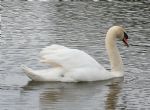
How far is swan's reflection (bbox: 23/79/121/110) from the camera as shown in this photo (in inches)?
476

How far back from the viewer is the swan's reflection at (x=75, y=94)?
12.1 metres

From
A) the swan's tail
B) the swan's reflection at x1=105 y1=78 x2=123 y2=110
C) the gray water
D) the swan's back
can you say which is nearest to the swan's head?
the gray water

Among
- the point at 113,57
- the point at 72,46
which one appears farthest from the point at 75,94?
the point at 72,46

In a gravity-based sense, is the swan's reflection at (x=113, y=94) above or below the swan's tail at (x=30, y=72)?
below

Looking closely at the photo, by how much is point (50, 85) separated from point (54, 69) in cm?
42

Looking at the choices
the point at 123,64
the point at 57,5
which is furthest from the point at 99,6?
the point at 123,64

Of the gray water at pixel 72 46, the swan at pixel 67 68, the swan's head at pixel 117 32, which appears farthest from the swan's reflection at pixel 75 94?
the swan's head at pixel 117 32

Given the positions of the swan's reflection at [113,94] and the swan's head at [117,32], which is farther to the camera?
the swan's head at [117,32]

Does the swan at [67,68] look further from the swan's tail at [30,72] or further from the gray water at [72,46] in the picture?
the gray water at [72,46]

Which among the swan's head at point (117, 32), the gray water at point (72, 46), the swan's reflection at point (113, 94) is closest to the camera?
the swan's reflection at point (113, 94)

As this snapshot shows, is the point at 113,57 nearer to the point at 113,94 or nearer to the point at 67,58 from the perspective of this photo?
the point at 67,58

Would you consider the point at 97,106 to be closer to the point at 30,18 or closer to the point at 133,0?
the point at 30,18

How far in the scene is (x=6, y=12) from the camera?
26016mm

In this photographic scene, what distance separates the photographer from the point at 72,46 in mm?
17828
